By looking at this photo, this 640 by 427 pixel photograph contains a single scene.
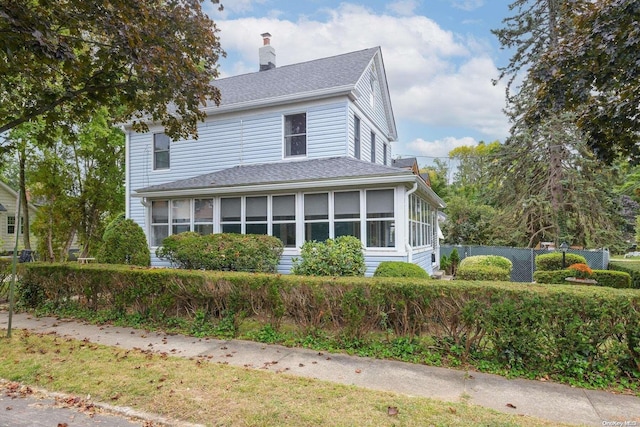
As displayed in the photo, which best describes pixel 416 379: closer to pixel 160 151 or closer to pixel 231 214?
pixel 231 214

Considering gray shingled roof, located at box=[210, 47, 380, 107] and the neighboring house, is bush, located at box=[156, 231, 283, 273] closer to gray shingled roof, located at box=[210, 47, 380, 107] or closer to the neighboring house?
gray shingled roof, located at box=[210, 47, 380, 107]

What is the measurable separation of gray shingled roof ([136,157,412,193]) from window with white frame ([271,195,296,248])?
73 cm

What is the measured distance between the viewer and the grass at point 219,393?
3269 millimetres

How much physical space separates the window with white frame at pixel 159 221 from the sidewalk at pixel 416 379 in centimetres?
683

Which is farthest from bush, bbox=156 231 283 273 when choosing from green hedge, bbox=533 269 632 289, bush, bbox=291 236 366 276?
green hedge, bbox=533 269 632 289

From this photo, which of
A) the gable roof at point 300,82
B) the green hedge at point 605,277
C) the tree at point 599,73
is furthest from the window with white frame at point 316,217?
the green hedge at point 605,277

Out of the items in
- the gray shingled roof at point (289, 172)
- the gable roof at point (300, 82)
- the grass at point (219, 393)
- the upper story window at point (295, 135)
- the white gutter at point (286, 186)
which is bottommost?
the grass at point (219, 393)

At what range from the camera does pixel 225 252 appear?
9.81 meters

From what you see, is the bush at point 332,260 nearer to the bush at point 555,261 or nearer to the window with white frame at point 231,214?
the window with white frame at point 231,214

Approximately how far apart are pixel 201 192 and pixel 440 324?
8.94 m

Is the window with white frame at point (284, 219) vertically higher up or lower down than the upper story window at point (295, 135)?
lower down

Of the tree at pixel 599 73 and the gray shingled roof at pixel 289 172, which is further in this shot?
the gray shingled roof at pixel 289 172

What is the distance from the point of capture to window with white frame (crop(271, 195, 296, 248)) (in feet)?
36.0

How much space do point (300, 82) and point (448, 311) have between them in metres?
10.9
